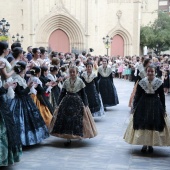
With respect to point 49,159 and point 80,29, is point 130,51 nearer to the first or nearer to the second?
point 80,29

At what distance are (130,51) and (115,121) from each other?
2693 cm

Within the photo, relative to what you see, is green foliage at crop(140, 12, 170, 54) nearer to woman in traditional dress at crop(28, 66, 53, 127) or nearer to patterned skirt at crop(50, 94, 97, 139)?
woman in traditional dress at crop(28, 66, 53, 127)

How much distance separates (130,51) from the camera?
120 feet

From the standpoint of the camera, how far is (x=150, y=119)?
658 cm

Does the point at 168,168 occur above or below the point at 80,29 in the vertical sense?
below

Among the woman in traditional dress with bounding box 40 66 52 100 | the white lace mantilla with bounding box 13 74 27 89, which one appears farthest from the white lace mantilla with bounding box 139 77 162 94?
the woman in traditional dress with bounding box 40 66 52 100

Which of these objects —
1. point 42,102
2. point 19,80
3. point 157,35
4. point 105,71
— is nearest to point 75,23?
point 157,35

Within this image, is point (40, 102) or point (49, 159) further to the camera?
point (40, 102)

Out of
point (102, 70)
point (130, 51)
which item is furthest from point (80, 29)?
point (102, 70)

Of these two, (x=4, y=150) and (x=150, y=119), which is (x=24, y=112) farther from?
(x=150, y=119)

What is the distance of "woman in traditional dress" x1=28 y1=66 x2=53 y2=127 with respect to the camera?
298 inches

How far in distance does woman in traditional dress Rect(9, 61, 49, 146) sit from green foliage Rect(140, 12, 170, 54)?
34.1 metres

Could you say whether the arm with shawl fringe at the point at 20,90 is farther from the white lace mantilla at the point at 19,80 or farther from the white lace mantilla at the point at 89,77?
the white lace mantilla at the point at 89,77

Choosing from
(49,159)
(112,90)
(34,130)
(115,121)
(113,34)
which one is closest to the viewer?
(49,159)
